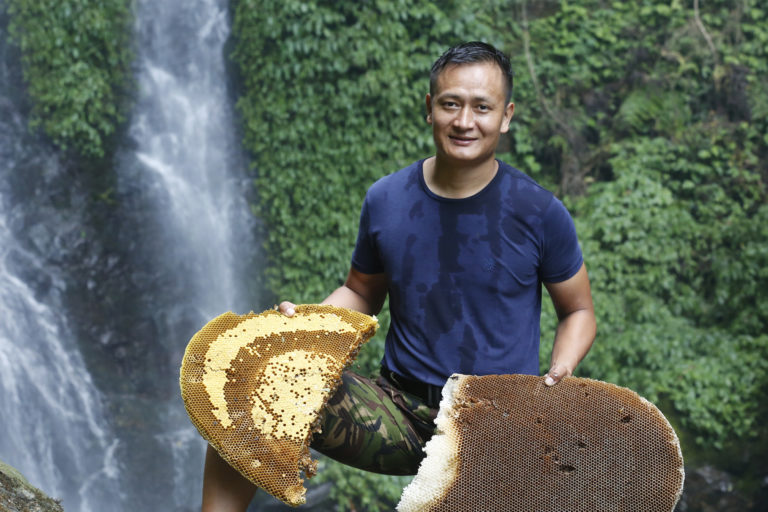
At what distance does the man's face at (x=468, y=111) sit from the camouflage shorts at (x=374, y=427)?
2.25ft

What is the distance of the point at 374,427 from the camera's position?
200 cm

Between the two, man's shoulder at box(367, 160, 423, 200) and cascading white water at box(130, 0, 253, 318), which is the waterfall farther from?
man's shoulder at box(367, 160, 423, 200)

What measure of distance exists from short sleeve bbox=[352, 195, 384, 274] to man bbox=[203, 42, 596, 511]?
0.20ft

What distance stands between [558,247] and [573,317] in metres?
0.23

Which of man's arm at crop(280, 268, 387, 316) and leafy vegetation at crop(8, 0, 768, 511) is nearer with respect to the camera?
man's arm at crop(280, 268, 387, 316)

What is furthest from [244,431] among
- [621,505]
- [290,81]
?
[290,81]

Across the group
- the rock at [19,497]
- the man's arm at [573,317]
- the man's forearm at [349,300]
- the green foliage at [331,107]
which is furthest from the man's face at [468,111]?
the green foliage at [331,107]

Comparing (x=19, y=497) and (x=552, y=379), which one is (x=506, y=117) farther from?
(x=19, y=497)

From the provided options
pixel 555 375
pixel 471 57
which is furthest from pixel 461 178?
pixel 555 375

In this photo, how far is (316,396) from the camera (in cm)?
183

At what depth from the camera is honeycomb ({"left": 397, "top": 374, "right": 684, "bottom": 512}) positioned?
166 cm

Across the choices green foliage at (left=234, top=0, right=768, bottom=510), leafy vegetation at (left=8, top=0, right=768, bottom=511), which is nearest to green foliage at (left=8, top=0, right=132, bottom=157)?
leafy vegetation at (left=8, top=0, right=768, bottom=511)

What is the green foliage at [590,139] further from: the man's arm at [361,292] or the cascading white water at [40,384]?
the man's arm at [361,292]

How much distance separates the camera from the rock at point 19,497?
1954 millimetres
